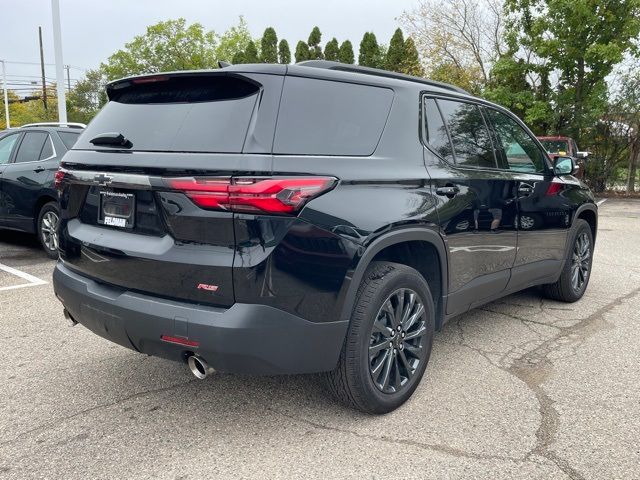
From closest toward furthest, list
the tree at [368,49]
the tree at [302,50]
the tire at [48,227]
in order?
the tire at [48,227]
the tree at [368,49]
the tree at [302,50]

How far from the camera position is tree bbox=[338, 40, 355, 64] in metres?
36.3

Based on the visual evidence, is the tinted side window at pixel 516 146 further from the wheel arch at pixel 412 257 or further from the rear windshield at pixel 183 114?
the rear windshield at pixel 183 114

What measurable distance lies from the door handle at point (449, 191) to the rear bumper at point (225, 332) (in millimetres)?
1087

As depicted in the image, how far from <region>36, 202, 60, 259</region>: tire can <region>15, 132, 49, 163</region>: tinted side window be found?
705 mm

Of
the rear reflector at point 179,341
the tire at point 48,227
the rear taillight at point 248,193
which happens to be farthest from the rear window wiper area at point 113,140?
the tire at point 48,227

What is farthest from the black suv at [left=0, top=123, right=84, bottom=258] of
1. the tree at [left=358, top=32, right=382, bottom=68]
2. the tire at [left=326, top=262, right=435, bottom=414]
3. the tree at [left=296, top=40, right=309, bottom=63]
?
the tree at [left=296, top=40, right=309, bottom=63]

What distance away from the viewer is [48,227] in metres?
7.21

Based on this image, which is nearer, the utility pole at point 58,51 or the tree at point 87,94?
the utility pole at point 58,51

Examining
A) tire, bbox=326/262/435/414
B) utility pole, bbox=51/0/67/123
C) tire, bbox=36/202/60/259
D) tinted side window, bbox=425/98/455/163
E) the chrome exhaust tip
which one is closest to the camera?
the chrome exhaust tip

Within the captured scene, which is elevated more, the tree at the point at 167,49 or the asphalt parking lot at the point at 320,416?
the tree at the point at 167,49

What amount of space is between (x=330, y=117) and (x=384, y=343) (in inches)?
47.8

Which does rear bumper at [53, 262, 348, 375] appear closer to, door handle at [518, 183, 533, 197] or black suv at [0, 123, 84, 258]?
door handle at [518, 183, 533, 197]

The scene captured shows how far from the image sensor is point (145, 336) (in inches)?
103

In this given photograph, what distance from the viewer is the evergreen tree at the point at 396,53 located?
29594 millimetres
